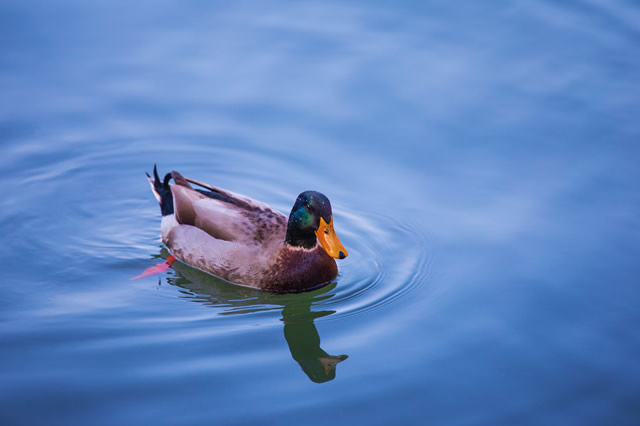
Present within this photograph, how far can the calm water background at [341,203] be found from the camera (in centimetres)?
530

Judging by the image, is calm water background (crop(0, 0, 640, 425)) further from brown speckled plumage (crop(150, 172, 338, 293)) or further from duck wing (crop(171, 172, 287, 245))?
duck wing (crop(171, 172, 287, 245))

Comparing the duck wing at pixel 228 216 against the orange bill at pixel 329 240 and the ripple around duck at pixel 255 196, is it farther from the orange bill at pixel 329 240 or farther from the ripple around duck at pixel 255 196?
the orange bill at pixel 329 240

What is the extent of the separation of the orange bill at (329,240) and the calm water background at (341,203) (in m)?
0.48

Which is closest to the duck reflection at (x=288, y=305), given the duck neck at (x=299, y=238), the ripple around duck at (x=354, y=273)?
the ripple around duck at (x=354, y=273)

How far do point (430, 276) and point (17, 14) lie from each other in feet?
24.3

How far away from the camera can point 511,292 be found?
21.1ft

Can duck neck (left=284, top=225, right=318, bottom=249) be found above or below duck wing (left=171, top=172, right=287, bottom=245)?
below

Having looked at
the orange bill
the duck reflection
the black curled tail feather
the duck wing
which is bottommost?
the duck reflection

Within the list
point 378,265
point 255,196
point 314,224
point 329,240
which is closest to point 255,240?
point 314,224

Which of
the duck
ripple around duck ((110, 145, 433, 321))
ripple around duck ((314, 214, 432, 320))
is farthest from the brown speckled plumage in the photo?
ripple around duck ((314, 214, 432, 320))

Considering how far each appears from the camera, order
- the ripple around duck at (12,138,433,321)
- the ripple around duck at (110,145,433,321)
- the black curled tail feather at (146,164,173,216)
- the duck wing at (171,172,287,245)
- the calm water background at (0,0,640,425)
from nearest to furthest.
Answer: the calm water background at (0,0,640,425), the ripple around duck at (110,145,433,321), the ripple around duck at (12,138,433,321), the duck wing at (171,172,287,245), the black curled tail feather at (146,164,173,216)

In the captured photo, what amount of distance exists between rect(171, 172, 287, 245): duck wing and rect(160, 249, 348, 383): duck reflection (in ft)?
1.40

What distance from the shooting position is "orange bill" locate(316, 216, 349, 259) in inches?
246

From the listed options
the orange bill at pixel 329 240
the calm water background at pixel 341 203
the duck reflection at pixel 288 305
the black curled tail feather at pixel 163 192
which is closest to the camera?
the calm water background at pixel 341 203
